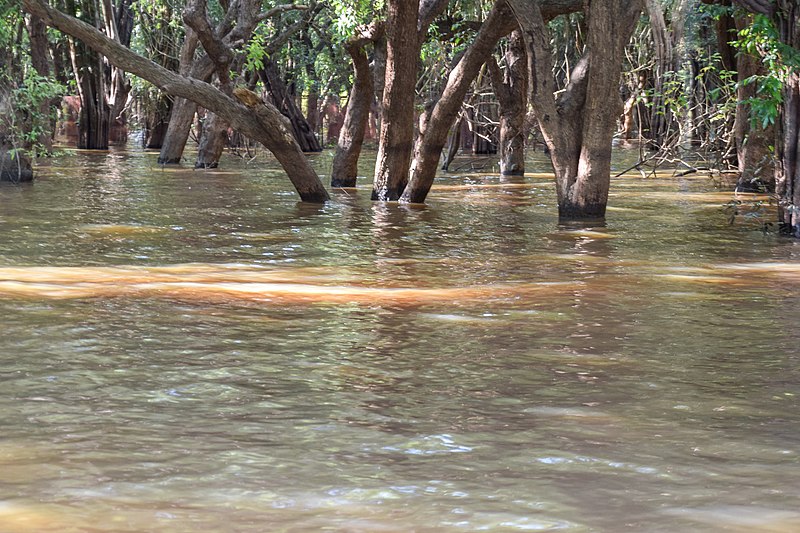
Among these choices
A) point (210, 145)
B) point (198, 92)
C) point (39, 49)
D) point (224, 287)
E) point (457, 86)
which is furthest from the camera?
point (210, 145)

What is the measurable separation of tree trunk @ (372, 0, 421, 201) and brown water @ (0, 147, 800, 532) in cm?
395

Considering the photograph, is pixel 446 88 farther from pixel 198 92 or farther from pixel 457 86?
pixel 198 92

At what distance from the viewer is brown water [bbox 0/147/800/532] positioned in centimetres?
362

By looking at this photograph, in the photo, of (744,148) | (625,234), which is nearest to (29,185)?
(625,234)

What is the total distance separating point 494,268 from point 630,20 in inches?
160

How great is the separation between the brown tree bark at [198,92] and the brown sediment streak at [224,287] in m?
4.87

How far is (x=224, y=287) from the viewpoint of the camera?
25.9 ft

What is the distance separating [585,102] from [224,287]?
570cm

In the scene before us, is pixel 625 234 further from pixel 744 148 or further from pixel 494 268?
pixel 744 148

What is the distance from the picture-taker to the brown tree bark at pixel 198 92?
41.9ft

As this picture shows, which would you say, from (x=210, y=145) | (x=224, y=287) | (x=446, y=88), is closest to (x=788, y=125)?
(x=446, y=88)

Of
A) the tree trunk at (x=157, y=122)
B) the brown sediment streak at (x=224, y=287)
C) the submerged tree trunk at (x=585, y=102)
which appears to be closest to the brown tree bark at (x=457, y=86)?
the submerged tree trunk at (x=585, y=102)

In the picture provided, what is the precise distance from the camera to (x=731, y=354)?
19.3 feet

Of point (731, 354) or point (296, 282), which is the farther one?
point (296, 282)
